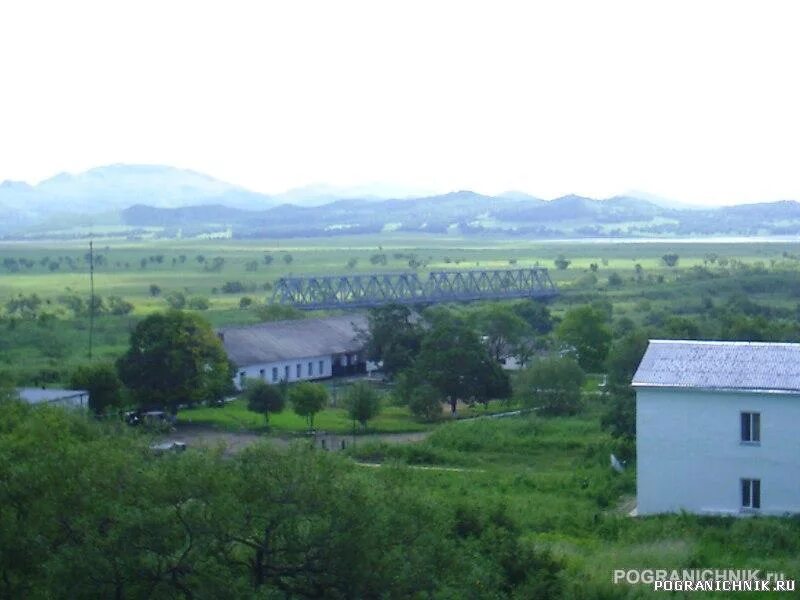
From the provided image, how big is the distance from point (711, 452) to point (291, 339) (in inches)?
729

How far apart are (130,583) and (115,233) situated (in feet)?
547

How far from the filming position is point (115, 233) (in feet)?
570

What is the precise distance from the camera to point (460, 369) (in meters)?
28.7

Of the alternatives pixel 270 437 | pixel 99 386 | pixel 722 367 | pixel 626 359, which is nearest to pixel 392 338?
pixel 626 359

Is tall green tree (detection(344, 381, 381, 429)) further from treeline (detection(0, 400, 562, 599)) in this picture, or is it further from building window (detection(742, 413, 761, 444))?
A: treeline (detection(0, 400, 562, 599))

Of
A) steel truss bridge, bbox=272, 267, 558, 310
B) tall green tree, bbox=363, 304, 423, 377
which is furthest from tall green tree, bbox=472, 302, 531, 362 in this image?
steel truss bridge, bbox=272, 267, 558, 310

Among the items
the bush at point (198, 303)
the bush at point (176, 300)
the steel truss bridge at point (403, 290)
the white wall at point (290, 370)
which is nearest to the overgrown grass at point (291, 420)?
the white wall at point (290, 370)

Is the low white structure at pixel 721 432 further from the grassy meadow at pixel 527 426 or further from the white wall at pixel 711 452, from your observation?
the grassy meadow at pixel 527 426

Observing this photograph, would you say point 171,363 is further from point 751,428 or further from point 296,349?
point 751,428

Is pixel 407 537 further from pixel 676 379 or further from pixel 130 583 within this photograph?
pixel 676 379

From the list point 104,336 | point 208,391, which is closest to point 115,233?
point 104,336

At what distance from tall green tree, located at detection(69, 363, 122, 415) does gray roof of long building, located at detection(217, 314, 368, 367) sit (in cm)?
527

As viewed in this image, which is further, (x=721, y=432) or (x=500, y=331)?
(x=500, y=331)

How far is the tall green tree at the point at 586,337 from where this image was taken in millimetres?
34594
